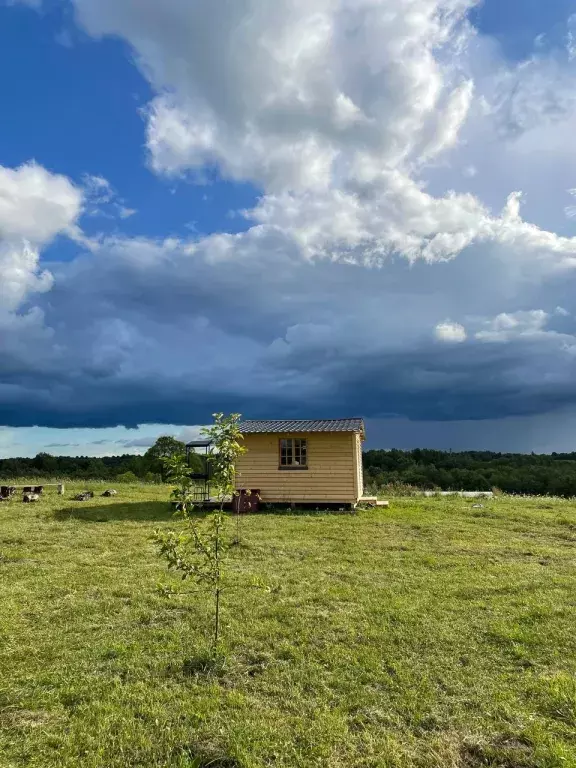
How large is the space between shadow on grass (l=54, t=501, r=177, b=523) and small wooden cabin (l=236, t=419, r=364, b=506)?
2.96 meters

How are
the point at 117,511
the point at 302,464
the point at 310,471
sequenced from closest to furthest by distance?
the point at 117,511
the point at 310,471
the point at 302,464

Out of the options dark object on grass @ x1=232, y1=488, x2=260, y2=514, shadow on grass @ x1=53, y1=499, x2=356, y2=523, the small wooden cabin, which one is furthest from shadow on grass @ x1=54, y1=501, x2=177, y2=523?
Answer: the small wooden cabin

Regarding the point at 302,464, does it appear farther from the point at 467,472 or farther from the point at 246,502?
the point at 467,472

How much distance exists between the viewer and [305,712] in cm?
417

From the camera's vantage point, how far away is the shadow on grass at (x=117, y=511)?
14875 millimetres

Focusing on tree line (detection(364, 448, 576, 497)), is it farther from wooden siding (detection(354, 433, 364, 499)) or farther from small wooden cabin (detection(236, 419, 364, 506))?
small wooden cabin (detection(236, 419, 364, 506))

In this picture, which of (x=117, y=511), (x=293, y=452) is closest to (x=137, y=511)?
(x=117, y=511)

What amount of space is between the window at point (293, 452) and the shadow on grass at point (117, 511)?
13.8 ft

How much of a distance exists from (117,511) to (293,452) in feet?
20.4

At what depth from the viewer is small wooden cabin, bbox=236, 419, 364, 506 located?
56.9 feet

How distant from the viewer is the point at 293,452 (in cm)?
1783

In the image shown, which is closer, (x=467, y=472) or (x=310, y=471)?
(x=310, y=471)

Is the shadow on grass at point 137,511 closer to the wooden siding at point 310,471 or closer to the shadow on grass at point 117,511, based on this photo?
the shadow on grass at point 117,511

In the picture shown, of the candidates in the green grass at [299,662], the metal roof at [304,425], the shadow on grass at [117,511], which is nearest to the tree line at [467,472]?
the metal roof at [304,425]
